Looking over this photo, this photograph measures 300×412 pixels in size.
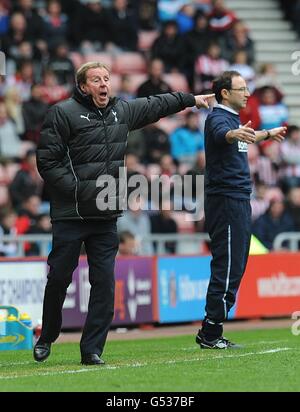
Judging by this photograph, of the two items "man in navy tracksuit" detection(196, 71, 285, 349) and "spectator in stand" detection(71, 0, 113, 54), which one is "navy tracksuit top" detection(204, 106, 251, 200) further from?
"spectator in stand" detection(71, 0, 113, 54)

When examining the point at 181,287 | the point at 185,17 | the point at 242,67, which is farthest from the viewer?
the point at 185,17

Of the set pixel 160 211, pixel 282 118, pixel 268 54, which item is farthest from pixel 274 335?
pixel 268 54

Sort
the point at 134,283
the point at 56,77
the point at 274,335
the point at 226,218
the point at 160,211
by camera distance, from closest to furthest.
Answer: the point at 226,218
the point at 274,335
the point at 134,283
the point at 160,211
the point at 56,77

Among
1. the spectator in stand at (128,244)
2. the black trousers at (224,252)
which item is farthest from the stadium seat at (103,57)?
the black trousers at (224,252)

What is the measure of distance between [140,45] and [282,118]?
3.00 m

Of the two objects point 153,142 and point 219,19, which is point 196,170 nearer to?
point 153,142

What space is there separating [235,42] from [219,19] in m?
0.54

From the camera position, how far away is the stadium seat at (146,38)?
23156 mm

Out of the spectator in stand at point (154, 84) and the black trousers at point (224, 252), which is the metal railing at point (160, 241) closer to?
the spectator in stand at point (154, 84)

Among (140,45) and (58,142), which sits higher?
(140,45)

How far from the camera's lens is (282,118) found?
22.6 meters

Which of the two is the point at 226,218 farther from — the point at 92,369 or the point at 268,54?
the point at 268,54

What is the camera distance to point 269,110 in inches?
882

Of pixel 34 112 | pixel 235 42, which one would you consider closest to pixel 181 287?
pixel 34 112
